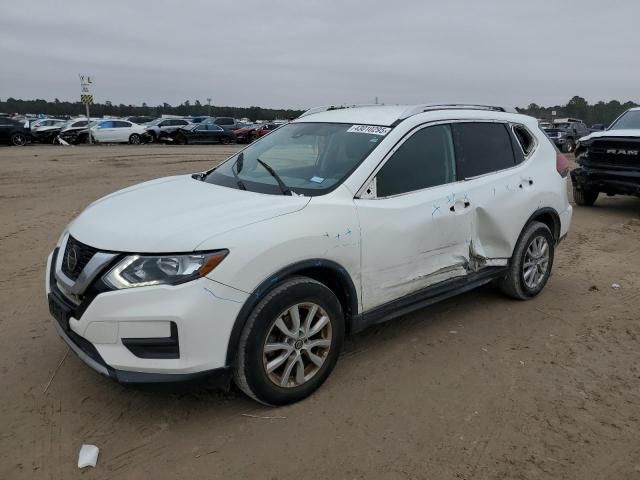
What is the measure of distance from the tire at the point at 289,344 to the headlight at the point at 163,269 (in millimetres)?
380

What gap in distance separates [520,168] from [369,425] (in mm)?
2860

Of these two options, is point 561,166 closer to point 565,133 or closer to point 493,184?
point 493,184

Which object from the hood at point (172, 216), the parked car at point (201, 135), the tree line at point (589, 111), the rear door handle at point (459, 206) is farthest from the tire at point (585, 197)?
the tree line at point (589, 111)

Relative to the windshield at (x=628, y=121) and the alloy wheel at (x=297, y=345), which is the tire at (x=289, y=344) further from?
the windshield at (x=628, y=121)

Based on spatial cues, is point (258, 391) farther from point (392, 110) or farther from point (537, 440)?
point (392, 110)

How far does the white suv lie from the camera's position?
2750mm

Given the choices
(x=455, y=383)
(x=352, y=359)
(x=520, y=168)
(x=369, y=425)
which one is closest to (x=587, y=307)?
(x=520, y=168)

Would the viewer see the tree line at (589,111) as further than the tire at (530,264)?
Yes

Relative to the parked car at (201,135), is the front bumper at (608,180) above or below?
below

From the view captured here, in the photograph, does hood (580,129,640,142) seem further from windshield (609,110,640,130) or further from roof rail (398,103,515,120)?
roof rail (398,103,515,120)

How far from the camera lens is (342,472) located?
2.68 meters

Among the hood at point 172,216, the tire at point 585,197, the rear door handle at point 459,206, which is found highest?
the hood at point 172,216

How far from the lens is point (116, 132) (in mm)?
29281

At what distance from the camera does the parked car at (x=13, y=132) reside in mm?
26031
